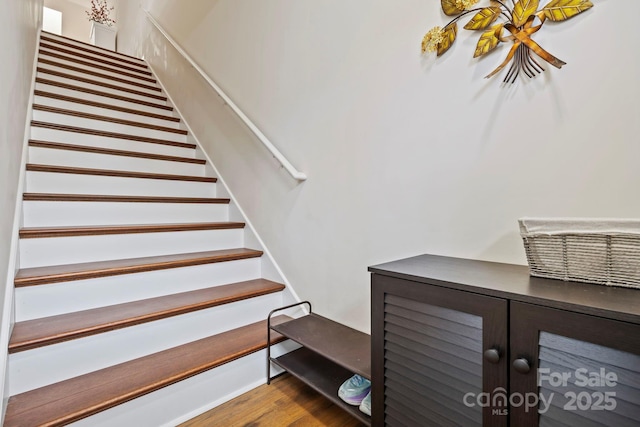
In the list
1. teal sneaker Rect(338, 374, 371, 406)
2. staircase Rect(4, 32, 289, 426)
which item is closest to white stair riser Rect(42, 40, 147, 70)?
staircase Rect(4, 32, 289, 426)

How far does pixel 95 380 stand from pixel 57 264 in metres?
0.68

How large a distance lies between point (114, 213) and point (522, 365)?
2.18 meters

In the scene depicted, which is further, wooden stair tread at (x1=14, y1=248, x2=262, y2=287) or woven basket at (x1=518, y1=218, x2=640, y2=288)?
wooden stair tread at (x1=14, y1=248, x2=262, y2=287)

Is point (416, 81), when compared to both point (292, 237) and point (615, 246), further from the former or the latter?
point (292, 237)

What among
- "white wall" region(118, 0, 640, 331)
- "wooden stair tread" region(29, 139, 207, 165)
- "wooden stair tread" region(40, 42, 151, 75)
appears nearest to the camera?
"white wall" region(118, 0, 640, 331)

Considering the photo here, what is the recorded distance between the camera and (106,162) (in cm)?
225

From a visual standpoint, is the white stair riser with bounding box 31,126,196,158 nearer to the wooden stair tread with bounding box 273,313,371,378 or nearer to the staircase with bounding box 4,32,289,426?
the staircase with bounding box 4,32,289,426

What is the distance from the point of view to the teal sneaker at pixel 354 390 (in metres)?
1.23

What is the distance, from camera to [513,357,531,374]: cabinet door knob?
2.24ft

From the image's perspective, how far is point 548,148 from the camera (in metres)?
0.96

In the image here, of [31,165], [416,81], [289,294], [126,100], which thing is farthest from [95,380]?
[126,100]

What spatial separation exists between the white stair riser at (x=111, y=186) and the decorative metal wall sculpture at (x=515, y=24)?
206 centimetres

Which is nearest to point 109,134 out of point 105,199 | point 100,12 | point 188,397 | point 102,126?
point 102,126

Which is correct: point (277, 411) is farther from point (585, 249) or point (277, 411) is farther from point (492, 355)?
point (585, 249)
